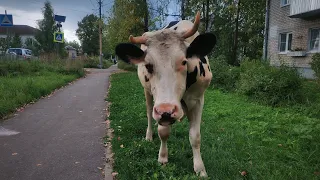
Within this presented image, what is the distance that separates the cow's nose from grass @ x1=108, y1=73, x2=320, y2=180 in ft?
3.11

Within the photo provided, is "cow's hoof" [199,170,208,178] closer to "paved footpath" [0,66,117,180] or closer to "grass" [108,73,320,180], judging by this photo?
"grass" [108,73,320,180]

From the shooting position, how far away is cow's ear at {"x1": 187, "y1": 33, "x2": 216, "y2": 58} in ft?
10.1

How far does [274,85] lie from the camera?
8188 millimetres

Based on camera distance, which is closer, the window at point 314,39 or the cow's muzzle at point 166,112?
the cow's muzzle at point 166,112

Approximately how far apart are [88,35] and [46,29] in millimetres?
32196

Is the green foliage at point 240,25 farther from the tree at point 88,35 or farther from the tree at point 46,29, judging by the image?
the tree at point 88,35

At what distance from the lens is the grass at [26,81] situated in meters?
8.44

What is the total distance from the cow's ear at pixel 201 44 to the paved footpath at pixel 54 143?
2111mm

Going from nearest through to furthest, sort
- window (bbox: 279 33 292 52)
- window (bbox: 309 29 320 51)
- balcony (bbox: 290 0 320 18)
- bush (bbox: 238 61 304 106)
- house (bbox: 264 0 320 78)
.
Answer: bush (bbox: 238 61 304 106)
balcony (bbox: 290 0 320 18)
house (bbox: 264 0 320 78)
window (bbox: 309 29 320 51)
window (bbox: 279 33 292 52)

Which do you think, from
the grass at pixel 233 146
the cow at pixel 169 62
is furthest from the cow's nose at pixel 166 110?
the grass at pixel 233 146

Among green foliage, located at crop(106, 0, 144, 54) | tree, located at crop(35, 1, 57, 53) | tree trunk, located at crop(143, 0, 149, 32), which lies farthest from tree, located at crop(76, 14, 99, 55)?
tree trunk, located at crop(143, 0, 149, 32)

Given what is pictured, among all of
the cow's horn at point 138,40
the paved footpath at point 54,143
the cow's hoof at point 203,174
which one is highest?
the cow's horn at point 138,40

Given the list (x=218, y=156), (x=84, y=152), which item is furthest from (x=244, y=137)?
(x=84, y=152)

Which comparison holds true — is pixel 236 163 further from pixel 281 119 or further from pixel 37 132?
pixel 37 132
